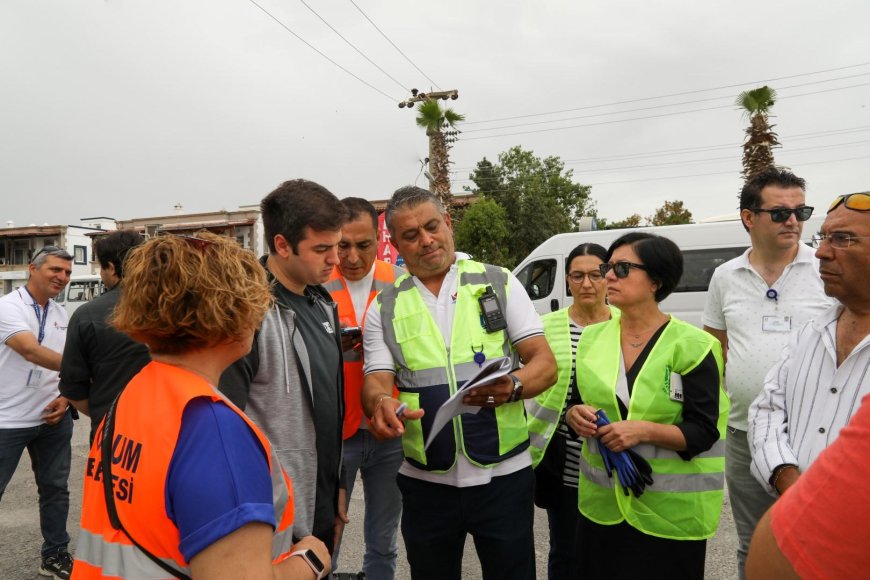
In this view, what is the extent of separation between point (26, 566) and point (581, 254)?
14.7 ft

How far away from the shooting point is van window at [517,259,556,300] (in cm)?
1155

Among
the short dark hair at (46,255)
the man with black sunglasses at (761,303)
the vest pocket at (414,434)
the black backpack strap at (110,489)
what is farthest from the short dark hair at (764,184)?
the short dark hair at (46,255)

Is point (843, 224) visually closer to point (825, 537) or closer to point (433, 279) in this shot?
point (825, 537)

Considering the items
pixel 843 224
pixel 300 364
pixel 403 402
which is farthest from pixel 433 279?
pixel 843 224

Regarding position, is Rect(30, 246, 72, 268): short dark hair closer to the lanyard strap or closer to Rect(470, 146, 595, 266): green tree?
the lanyard strap

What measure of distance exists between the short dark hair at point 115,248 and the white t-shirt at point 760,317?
3486 mm

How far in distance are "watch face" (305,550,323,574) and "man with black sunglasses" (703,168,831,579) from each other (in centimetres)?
242

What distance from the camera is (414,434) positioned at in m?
2.33

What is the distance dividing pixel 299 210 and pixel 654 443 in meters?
1.74

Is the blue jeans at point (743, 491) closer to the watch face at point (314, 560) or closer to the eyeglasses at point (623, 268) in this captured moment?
the eyeglasses at point (623, 268)

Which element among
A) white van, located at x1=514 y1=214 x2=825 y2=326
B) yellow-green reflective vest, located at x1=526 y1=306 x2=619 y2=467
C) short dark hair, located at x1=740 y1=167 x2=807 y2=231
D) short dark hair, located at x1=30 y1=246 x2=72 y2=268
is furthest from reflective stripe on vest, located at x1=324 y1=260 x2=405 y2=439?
white van, located at x1=514 y1=214 x2=825 y2=326

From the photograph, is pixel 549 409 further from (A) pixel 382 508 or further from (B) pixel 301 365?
(B) pixel 301 365

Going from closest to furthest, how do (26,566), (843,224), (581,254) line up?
(843,224)
(581,254)
(26,566)

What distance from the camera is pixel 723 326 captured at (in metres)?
3.33
